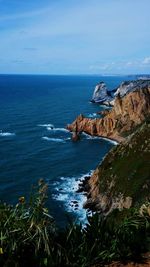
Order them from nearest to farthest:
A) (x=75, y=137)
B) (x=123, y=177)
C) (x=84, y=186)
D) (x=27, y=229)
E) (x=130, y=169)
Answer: (x=27, y=229) → (x=123, y=177) → (x=130, y=169) → (x=84, y=186) → (x=75, y=137)

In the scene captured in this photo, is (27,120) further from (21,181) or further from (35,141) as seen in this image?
(21,181)

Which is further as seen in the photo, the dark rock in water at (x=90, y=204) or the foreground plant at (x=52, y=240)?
the dark rock in water at (x=90, y=204)

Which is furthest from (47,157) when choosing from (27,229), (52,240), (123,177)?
(27,229)

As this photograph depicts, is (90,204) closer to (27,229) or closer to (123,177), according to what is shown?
(123,177)

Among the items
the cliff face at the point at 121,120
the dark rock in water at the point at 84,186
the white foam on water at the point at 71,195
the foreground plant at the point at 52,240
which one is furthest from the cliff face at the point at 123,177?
the cliff face at the point at 121,120

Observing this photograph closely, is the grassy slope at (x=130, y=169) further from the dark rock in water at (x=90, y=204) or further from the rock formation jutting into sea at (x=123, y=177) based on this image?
the dark rock in water at (x=90, y=204)

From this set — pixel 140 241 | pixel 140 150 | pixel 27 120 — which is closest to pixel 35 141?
pixel 27 120

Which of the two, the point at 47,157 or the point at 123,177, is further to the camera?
the point at 47,157
